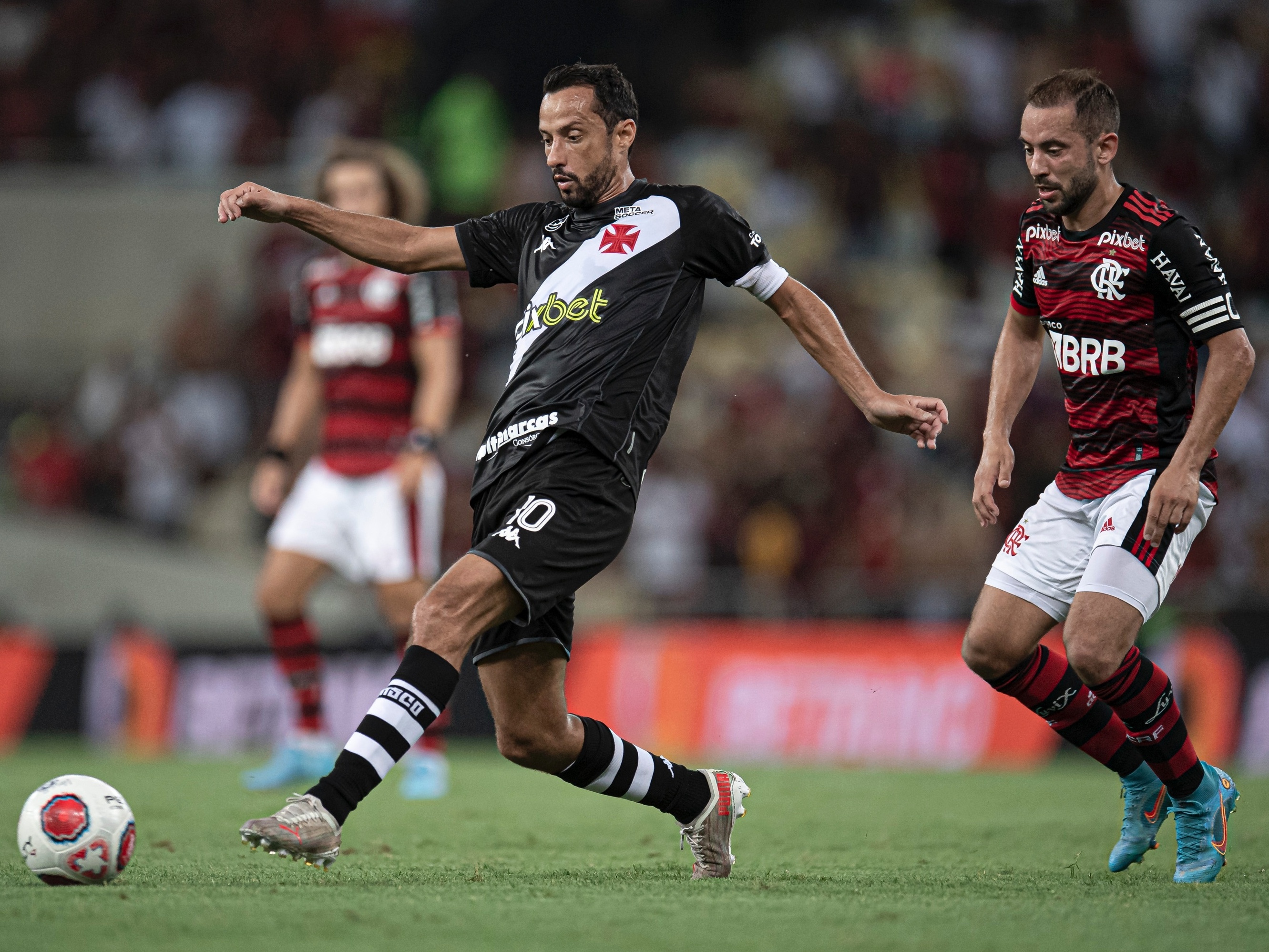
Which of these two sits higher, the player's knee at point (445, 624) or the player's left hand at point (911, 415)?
the player's left hand at point (911, 415)

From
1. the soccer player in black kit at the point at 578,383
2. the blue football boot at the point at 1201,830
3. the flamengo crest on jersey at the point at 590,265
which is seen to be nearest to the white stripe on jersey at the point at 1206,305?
the soccer player in black kit at the point at 578,383

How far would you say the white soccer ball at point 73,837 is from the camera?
4543 mm

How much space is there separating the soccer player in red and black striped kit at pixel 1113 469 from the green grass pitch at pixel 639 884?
16.7 inches

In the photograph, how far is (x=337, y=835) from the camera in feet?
14.2

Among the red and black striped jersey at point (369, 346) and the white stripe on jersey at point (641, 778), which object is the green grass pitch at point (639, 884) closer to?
the white stripe on jersey at point (641, 778)

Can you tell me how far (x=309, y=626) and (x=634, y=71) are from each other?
1282cm

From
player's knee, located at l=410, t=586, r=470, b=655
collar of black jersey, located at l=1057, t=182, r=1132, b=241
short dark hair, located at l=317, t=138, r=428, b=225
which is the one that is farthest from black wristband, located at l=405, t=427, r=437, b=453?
collar of black jersey, located at l=1057, t=182, r=1132, b=241

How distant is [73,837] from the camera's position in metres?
4.54

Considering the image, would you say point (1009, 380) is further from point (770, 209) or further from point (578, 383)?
point (770, 209)

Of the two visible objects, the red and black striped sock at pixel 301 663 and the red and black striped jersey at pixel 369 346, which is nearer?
the red and black striped sock at pixel 301 663

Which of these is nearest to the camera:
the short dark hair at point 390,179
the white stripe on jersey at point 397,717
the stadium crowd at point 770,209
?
the white stripe on jersey at point 397,717

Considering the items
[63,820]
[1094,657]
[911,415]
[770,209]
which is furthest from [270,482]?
[770,209]

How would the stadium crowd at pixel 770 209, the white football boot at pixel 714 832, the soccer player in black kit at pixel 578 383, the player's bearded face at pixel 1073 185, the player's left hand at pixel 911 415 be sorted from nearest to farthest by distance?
the soccer player in black kit at pixel 578 383
the player's left hand at pixel 911 415
the white football boot at pixel 714 832
the player's bearded face at pixel 1073 185
the stadium crowd at pixel 770 209

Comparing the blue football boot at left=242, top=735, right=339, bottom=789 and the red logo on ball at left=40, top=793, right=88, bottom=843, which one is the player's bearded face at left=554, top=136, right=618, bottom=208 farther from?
the blue football boot at left=242, top=735, right=339, bottom=789
